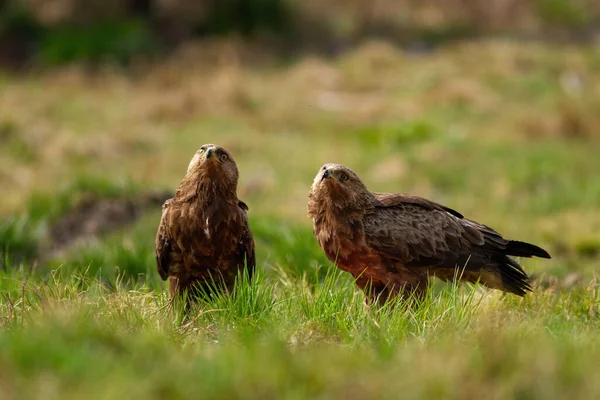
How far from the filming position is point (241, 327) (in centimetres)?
423

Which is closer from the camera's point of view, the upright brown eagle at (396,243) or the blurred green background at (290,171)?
the blurred green background at (290,171)

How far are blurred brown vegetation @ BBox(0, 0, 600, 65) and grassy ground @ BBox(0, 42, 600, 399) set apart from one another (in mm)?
1389

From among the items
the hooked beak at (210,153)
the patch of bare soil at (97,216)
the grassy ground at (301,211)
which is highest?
the hooked beak at (210,153)

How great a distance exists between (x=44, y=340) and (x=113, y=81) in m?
15.8

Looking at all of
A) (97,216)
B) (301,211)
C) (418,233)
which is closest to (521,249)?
(418,233)

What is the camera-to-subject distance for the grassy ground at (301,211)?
321 centimetres

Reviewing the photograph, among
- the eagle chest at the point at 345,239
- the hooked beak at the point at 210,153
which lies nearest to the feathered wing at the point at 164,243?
the hooked beak at the point at 210,153

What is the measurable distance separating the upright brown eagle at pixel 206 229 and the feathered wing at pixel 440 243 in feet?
2.54

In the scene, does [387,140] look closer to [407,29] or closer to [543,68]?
[543,68]

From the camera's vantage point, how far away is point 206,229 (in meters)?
5.13

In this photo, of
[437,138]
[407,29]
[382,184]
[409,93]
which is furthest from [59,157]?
[407,29]

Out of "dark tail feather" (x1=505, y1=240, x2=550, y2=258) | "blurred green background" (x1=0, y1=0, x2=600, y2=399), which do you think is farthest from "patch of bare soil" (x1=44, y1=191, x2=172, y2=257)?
"dark tail feather" (x1=505, y1=240, x2=550, y2=258)

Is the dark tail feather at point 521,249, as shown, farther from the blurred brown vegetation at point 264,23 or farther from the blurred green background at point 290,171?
the blurred brown vegetation at point 264,23

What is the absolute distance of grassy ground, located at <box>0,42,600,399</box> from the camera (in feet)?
10.5
